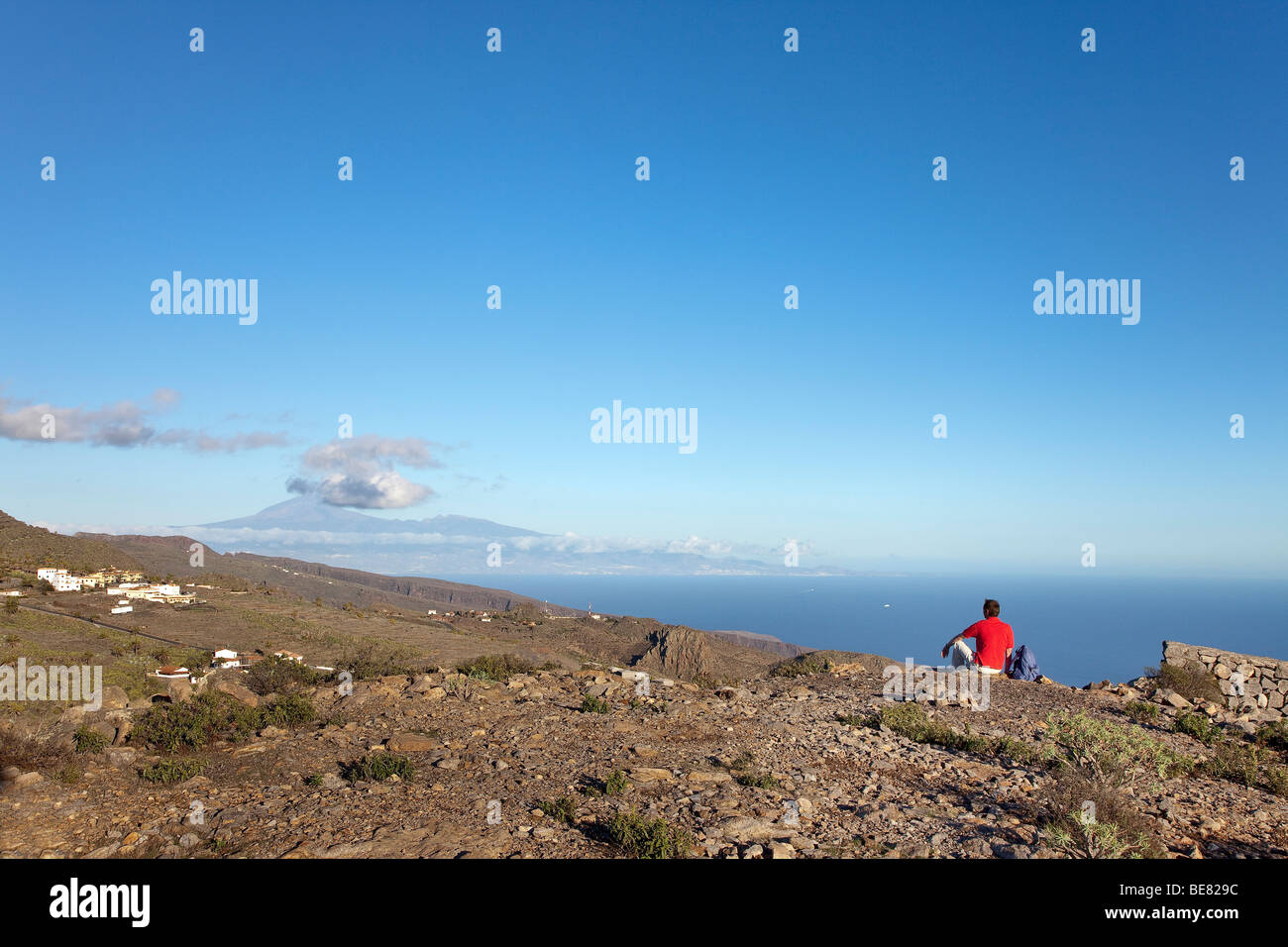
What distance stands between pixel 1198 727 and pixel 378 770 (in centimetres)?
1215

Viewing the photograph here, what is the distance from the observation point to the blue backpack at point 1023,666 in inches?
497

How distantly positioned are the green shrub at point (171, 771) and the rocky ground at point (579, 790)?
0.40 feet

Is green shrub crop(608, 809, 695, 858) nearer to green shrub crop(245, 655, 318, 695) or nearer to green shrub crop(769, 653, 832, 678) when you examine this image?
green shrub crop(245, 655, 318, 695)

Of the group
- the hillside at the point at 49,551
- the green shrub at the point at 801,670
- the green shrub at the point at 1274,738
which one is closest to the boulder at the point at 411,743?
the green shrub at the point at 801,670

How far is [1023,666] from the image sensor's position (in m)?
12.7

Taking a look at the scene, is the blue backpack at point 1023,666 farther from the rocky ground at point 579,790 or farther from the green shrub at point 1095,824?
the green shrub at point 1095,824

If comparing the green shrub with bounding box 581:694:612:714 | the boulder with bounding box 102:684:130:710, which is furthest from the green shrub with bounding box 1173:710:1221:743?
the boulder with bounding box 102:684:130:710

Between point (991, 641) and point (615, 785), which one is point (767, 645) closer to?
point (991, 641)

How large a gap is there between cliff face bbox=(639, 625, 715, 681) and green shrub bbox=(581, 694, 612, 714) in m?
22.9

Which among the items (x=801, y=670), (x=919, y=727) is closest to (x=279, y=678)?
(x=801, y=670)

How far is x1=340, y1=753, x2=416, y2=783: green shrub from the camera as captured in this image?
296 inches

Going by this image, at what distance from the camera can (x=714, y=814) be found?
6.45m
